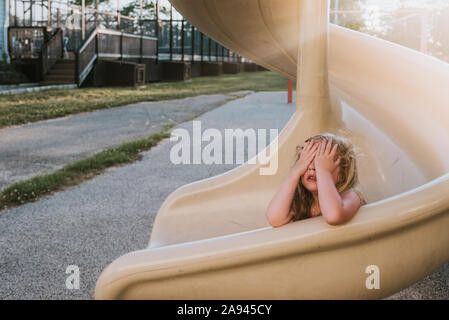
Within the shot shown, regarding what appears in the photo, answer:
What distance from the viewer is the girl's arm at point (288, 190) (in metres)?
1.53

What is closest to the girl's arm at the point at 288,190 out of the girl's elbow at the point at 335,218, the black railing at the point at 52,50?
the girl's elbow at the point at 335,218

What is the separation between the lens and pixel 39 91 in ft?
40.8

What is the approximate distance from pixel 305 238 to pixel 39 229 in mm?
2352

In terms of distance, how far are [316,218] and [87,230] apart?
2.15 metres

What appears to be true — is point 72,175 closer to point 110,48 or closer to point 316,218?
point 316,218

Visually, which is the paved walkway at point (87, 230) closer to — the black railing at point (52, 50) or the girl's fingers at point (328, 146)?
the girl's fingers at point (328, 146)

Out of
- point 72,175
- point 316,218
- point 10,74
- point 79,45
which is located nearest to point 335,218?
point 316,218

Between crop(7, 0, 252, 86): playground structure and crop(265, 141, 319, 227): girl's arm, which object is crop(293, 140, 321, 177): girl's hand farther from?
crop(7, 0, 252, 86): playground structure

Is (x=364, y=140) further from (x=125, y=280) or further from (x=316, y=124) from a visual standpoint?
(x=125, y=280)

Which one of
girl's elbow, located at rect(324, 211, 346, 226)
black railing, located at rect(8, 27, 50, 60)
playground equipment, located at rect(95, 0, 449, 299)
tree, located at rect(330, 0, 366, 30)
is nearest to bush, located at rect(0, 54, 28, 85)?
black railing, located at rect(8, 27, 50, 60)

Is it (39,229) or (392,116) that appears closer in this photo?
(392,116)

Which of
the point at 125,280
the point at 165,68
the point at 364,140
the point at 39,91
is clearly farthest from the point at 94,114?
the point at 165,68

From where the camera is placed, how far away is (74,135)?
687 centimetres

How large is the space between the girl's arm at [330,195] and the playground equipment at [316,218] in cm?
3
